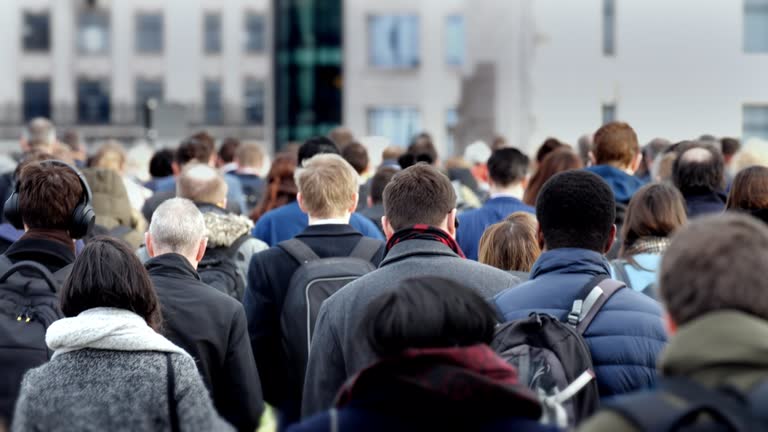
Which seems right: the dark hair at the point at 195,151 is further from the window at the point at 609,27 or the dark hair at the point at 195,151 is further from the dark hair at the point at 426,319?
the window at the point at 609,27

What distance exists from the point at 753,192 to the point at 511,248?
5.20 feet

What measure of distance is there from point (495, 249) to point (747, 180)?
5.37 ft

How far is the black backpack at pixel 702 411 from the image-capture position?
2961mm

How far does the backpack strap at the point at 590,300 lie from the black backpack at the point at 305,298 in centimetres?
200

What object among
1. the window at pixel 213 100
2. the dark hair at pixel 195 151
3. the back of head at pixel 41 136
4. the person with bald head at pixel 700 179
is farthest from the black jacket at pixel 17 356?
the window at pixel 213 100

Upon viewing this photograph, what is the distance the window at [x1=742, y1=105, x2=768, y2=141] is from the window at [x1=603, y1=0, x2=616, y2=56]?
373cm

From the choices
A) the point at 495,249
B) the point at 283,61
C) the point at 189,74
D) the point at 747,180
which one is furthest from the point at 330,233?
the point at 189,74

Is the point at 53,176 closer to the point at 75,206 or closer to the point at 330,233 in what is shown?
the point at 75,206

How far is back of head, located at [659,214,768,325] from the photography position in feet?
10.2

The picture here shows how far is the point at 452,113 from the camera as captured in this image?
47.2 metres

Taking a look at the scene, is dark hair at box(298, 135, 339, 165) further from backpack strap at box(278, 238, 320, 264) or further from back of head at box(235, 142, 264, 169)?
backpack strap at box(278, 238, 320, 264)

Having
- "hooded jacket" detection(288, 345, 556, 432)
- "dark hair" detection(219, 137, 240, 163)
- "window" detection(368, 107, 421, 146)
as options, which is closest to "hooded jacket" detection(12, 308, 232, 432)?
"hooded jacket" detection(288, 345, 556, 432)

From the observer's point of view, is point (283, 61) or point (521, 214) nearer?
point (521, 214)

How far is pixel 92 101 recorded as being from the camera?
265 ft
